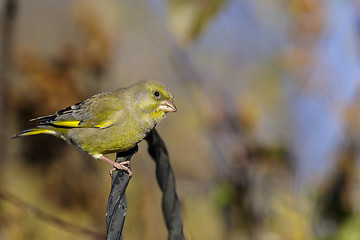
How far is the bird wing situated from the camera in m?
1.91

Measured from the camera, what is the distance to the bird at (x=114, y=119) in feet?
5.85

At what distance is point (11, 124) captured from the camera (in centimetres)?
429

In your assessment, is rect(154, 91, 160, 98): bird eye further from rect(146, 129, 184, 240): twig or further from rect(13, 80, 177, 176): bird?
rect(146, 129, 184, 240): twig

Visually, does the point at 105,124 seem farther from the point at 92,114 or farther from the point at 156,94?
the point at 156,94

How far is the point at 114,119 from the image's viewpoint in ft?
6.19

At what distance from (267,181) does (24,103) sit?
239 centimetres

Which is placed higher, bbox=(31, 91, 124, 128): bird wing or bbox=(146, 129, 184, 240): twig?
bbox=(31, 91, 124, 128): bird wing

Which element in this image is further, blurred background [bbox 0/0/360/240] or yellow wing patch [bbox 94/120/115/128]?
blurred background [bbox 0/0/360/240]

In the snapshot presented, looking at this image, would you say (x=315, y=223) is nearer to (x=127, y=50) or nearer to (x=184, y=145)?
(x=184, y=145)

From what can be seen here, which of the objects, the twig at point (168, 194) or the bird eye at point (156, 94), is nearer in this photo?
the twig at point (168, 194)

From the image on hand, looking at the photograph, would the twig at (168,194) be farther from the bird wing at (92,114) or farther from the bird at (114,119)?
the bird wing at (92,114)

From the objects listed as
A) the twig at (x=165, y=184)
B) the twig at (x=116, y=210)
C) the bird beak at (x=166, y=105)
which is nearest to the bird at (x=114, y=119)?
the bird beak at (x=166, y=105)

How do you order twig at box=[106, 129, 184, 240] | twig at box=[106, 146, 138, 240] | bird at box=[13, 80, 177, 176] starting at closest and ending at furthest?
twig at box=[106, 146, 138, 240]
twig at box=[106, 129, 184, 240]
bird at box=[13, 80, 177, 176]

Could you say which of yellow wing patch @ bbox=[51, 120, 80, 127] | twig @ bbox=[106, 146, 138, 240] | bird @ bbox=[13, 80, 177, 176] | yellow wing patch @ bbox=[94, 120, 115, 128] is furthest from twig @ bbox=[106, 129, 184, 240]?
yellow wing patch @ bbox=[51, 120, 80, 127]
